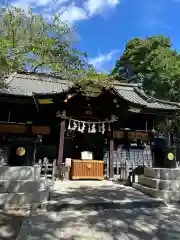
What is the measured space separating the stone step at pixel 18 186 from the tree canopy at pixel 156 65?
11.9 metres

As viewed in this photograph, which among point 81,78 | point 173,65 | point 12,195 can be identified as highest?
point 173,65

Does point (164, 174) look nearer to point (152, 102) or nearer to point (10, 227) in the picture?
point (10, 227)

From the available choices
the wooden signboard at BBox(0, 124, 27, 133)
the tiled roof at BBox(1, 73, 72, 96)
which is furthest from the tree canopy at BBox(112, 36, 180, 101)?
the wooden signboard at BBox(0, 124, 27, 133)

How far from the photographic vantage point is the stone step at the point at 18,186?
5264 millimetres

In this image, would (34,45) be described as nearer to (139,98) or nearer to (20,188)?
(20,188)

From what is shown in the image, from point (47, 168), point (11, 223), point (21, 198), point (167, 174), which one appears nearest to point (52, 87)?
point (47, 168)

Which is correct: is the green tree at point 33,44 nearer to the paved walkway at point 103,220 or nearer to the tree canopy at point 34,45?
the tree canopy at point 34,45

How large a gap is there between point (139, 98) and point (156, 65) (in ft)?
18.8

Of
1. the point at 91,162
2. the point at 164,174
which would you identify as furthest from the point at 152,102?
the point at 164,174

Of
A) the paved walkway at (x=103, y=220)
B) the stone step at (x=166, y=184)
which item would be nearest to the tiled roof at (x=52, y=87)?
the stone step at (x=166, y=184)

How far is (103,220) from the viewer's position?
4418 millimetres

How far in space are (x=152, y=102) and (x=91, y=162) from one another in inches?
294

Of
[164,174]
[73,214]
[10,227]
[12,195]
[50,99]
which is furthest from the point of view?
[50,99]

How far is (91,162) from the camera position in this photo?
9859mm
